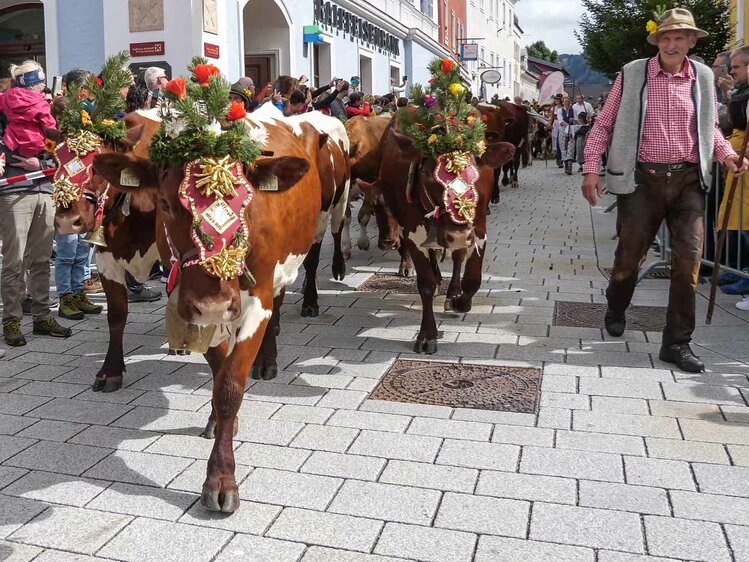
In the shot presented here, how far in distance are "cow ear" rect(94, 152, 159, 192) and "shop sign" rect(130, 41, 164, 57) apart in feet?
35.6

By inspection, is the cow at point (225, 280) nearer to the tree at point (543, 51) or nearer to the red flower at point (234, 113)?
the red flower at point (234, 113)

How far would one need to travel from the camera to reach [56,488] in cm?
386

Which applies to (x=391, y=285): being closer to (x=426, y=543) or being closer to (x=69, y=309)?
(x=69, y=309)

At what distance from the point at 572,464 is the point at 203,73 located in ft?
8.52

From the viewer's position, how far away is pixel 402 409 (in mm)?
4875

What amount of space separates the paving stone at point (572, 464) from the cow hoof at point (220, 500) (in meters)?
1.38

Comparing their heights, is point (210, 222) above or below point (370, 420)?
above

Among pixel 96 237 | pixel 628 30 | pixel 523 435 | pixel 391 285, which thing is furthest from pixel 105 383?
pixel 628 30

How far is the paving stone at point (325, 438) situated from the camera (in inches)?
170

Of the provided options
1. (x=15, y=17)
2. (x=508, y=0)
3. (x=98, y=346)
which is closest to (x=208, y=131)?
(x=98, y=346)

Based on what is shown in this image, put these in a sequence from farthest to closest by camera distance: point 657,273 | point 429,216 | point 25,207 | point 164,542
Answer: point 657,273
point 25,207
point 429,216
point 164,542

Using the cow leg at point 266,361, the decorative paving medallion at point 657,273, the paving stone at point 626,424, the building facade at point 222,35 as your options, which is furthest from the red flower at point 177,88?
the building facade at point 222,35

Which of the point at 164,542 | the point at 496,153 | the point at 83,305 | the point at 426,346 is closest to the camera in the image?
the point at 164,542

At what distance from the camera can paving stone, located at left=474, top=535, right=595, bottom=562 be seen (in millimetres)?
3170
